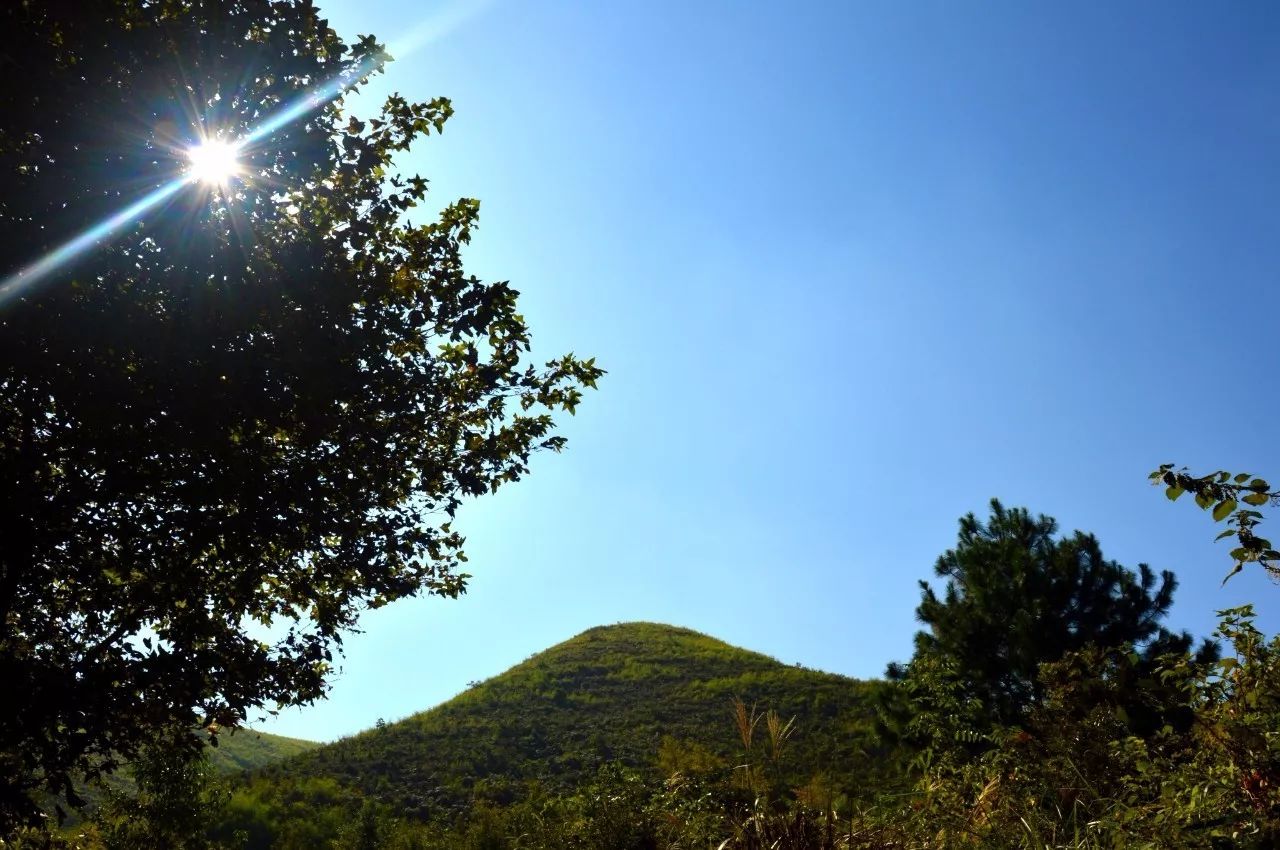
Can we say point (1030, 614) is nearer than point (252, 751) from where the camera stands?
Yes

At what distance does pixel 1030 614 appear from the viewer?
53.2ft

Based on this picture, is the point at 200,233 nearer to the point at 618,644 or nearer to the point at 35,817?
the point at 35,817

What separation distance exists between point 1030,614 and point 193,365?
1618 cm

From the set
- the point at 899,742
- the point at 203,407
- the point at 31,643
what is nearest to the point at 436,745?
the point at 899,742

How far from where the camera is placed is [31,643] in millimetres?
7703

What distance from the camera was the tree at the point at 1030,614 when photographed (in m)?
16.0

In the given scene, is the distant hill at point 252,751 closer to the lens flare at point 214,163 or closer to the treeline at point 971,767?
the treeline at point 971,767

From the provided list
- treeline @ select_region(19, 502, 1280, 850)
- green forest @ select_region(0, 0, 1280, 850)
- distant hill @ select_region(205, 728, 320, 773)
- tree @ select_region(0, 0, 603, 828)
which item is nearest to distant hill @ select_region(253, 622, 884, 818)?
treeline @ select_region(19, 502, 1280, 850)

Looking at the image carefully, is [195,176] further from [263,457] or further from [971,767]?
[971,767]

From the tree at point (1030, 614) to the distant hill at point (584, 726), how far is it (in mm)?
3479

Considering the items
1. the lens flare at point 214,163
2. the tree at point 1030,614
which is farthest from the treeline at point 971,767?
the lens flare at point 214,163

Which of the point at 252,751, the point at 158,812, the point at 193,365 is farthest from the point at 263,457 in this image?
the point at 252,751

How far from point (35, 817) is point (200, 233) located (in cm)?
462

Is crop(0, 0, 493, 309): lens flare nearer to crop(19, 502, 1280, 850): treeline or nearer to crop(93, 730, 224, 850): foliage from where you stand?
crop(19, 502, 1280, 850): treeline
